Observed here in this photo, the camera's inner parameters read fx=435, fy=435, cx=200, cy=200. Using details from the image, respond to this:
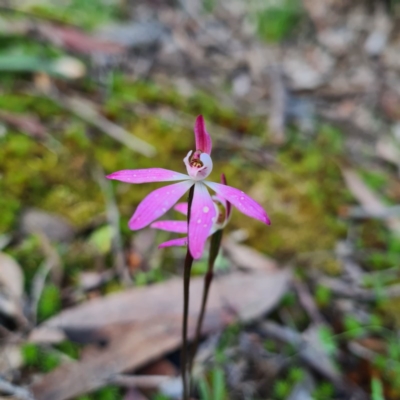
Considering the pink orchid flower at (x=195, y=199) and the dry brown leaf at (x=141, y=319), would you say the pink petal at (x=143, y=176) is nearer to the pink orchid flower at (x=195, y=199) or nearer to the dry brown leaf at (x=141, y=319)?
the pink orchid flower at (x=195, y=199)

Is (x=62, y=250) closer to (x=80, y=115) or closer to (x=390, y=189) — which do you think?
(x=80, y=115)

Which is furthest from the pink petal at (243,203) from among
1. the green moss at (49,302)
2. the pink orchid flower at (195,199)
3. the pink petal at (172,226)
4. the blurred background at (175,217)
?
the green moss at (49,302)

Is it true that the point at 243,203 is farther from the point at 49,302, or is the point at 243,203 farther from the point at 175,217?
the point at 175,217

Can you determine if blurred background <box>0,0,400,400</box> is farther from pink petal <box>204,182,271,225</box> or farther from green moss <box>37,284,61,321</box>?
pink petal <box>204,182,271,225</box>

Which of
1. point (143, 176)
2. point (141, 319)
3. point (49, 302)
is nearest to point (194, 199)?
point (143, 176)

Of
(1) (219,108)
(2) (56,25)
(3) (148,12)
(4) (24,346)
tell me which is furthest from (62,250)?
(3) (148,12)

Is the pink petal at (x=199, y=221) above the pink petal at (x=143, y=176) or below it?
below

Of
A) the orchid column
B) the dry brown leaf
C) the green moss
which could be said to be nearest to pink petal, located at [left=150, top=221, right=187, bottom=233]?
the orchid column
